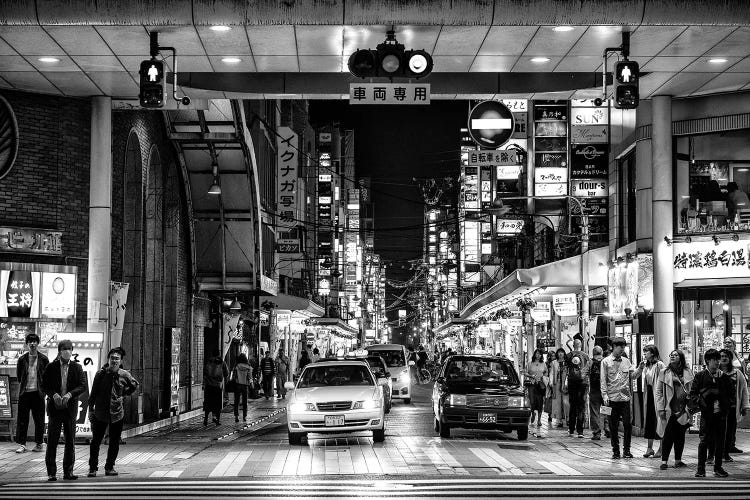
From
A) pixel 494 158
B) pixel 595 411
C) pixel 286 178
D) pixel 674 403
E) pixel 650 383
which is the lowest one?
A: pixel 595 411

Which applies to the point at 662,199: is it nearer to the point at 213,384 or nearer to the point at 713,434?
the point at 713,434

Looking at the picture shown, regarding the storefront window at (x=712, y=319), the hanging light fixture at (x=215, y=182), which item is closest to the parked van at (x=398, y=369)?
the hanging light fixture at (x=215, y=182)

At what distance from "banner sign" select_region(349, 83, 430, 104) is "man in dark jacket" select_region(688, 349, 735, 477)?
20.6 feet

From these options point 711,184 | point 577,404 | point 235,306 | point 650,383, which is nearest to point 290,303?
point 235,306

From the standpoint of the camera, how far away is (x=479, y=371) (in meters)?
24.4

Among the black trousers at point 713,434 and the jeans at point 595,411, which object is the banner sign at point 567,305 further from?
the black trousers at point 713,434

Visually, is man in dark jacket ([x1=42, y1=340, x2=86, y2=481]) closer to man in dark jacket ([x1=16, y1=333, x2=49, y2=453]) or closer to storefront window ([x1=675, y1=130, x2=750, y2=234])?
man in dark jacket ([x1=16, y1=333, x2=49, y2=453])

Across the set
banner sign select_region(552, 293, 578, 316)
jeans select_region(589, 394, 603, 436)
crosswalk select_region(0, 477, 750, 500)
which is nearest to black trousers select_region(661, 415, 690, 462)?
crosswalk select_region(0, 477, 750, 500)

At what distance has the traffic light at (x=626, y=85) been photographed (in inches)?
680

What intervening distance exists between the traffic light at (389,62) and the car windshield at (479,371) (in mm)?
8105

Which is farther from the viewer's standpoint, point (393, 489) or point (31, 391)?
point (31, 391)

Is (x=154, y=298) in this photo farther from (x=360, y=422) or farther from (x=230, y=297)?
(x=360, y=422)

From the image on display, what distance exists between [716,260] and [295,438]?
9789 millimetres

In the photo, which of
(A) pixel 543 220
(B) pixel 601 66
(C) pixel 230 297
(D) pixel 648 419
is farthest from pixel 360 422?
(A) pixel 543 220
